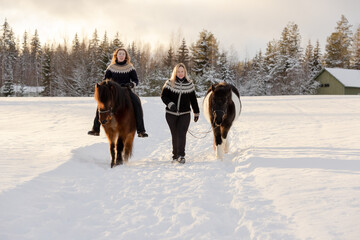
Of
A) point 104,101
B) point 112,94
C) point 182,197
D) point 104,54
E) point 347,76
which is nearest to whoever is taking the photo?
point 182,197

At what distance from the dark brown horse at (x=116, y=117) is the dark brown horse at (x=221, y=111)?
65.5 inches

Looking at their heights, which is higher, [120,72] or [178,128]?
[120,72]

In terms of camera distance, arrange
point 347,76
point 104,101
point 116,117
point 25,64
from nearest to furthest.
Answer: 1. point 104,101
2. point 116,117
3. point 347,76
4. point 25,64

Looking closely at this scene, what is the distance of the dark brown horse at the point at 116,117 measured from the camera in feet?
13.9

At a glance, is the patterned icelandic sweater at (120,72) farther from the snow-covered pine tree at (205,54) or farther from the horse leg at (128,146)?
the snow-covered pine tree at (205,54)

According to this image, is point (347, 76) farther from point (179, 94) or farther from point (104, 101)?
point (104, 101)

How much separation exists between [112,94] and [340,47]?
57.6 m


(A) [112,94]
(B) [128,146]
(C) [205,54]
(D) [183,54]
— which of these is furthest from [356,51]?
(A) [112,94]

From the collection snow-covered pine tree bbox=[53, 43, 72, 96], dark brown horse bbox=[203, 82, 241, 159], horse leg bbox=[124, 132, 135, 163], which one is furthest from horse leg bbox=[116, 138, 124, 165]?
snow-covered pine tree bbox=[53, 43, 72, 96]

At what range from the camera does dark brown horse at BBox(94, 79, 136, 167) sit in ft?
13.9

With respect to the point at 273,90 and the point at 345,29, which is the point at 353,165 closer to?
the point at 273,90

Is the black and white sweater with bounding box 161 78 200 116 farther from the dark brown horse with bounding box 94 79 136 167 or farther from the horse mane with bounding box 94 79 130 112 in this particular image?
the horse mane with bounding box 94 79 130 112

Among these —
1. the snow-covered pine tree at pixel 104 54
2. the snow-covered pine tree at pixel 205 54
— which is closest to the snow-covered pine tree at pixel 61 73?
the snow-covered pine tree at pixel 104 54

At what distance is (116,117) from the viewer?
15.4 ft
